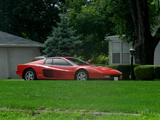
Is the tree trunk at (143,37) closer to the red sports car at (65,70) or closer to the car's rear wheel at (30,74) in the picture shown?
the red sports car at (65,70)

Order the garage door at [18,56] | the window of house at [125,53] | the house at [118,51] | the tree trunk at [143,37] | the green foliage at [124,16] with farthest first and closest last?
the window of house at [125,53], the house at [118,51], the garage door at [18,56], the green foliage at [124,16], the tree trunk at [143,37]

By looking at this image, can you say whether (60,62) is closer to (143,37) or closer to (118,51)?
(143,37)

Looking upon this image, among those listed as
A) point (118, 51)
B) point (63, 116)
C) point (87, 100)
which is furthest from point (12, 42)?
point (63, 116)

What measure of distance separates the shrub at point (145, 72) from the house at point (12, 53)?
10544mm

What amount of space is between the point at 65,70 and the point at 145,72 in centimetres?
421

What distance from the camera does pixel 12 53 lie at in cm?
2495

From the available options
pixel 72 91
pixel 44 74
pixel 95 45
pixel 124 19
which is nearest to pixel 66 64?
pixel 44 74

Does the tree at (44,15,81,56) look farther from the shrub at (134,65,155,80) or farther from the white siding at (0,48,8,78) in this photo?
the shrub at (134,65,155,80)

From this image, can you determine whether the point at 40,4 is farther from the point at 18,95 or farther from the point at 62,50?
the point at 18,95

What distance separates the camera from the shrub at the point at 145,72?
55.6 ft

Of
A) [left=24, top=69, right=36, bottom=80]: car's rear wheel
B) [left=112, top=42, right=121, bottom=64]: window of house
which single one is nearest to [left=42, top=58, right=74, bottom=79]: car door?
[left=24, top=69, right=36, bottom=80]: car's rear wheel

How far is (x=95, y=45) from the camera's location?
3294 cm

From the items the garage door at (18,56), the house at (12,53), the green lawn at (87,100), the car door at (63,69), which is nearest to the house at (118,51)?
the house at (12,53)

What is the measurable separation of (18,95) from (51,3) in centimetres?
2633
